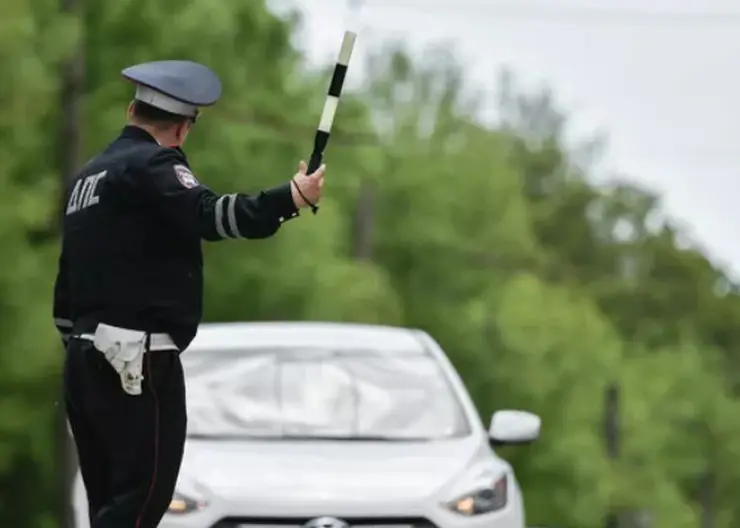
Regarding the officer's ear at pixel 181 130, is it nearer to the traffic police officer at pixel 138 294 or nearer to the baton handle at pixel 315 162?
the traffic police officer at pixel 138 294

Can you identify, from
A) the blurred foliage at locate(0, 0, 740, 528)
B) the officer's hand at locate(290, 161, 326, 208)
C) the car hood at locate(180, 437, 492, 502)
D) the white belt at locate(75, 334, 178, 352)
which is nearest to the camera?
the officer's hand at locate(290, 161, 326, 208)

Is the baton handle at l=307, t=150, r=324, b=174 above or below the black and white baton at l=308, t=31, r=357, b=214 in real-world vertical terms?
below

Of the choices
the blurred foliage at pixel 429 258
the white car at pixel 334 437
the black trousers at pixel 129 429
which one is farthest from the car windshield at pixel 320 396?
the blurred foliage at pixel 429 258

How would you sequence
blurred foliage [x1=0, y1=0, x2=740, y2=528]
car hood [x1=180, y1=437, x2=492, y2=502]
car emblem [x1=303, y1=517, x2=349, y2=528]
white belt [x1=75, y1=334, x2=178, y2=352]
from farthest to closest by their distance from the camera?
blurred foliage [x1=0, y1=0, x2=740, y2=528], car hood [x1=180, y1=437, x2=492, y2=502], car emblem [x1=303, y1=517, x2=349, y2=528], white belt [x1=75, y1=334, x2=178, y2=352]

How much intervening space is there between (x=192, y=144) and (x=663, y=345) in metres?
50.0

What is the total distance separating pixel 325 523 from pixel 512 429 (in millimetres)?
1321

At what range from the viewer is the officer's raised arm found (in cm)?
480

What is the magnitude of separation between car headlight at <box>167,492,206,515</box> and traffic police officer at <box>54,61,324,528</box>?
2.15m

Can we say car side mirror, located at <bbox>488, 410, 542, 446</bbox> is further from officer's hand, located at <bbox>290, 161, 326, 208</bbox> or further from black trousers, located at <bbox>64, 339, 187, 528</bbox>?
officer's hand, located at <bbox>290, 161, 326, 208</bbox>

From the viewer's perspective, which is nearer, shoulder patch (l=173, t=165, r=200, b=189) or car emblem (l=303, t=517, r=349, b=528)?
shoulder patch (l=173, t=165, r=200, b=189)

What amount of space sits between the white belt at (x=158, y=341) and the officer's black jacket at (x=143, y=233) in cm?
2

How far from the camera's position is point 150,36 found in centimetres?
2427

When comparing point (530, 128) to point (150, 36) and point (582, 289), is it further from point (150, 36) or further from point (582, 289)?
point (150, 36)

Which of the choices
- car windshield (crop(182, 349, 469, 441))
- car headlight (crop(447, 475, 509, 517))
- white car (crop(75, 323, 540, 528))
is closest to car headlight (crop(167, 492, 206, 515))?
white car (crop(75, 323, 540, 528))
